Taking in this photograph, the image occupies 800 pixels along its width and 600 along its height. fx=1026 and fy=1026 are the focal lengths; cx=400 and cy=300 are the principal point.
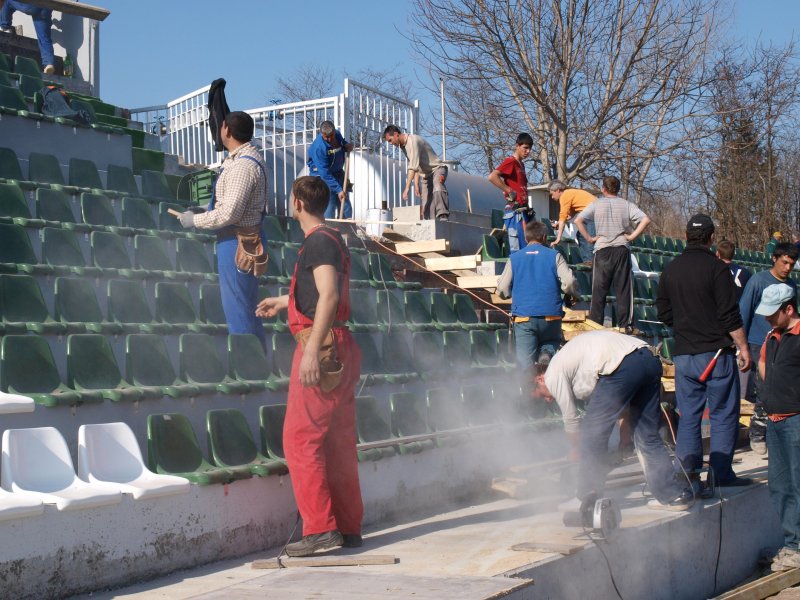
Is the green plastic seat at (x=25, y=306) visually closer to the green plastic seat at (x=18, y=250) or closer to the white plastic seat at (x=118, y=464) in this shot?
the green plastic seat at (x=18, y=250)

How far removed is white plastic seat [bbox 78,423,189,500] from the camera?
4492 millimetres

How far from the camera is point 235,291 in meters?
5.85

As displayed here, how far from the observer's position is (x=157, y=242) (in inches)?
297

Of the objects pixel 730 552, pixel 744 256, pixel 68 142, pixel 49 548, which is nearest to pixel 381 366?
pixel 730 552

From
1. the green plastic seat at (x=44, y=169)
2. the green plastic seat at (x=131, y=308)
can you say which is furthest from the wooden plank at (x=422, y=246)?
the green plastic seat at (x=131, y=308)

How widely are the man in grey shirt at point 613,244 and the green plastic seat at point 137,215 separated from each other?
387cm

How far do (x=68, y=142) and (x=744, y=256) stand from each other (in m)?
12.4

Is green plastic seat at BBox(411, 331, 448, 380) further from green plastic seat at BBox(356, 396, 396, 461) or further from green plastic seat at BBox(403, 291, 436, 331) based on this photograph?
green plastic seat at BBox(356, 396, 396, 461)

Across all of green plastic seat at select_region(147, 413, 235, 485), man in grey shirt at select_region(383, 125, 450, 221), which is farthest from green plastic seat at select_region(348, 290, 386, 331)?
man in grey shirt at select_region(383, 125, 450, 221)

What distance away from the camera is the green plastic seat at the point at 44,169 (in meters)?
8.62

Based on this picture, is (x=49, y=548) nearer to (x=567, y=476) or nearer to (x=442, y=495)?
(x=442, y=495)

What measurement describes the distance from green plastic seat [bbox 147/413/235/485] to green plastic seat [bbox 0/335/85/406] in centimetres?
41

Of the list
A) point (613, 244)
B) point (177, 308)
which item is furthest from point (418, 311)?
point (177, 308)

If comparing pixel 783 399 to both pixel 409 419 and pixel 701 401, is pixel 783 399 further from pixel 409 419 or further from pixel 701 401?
pixel 409 419
